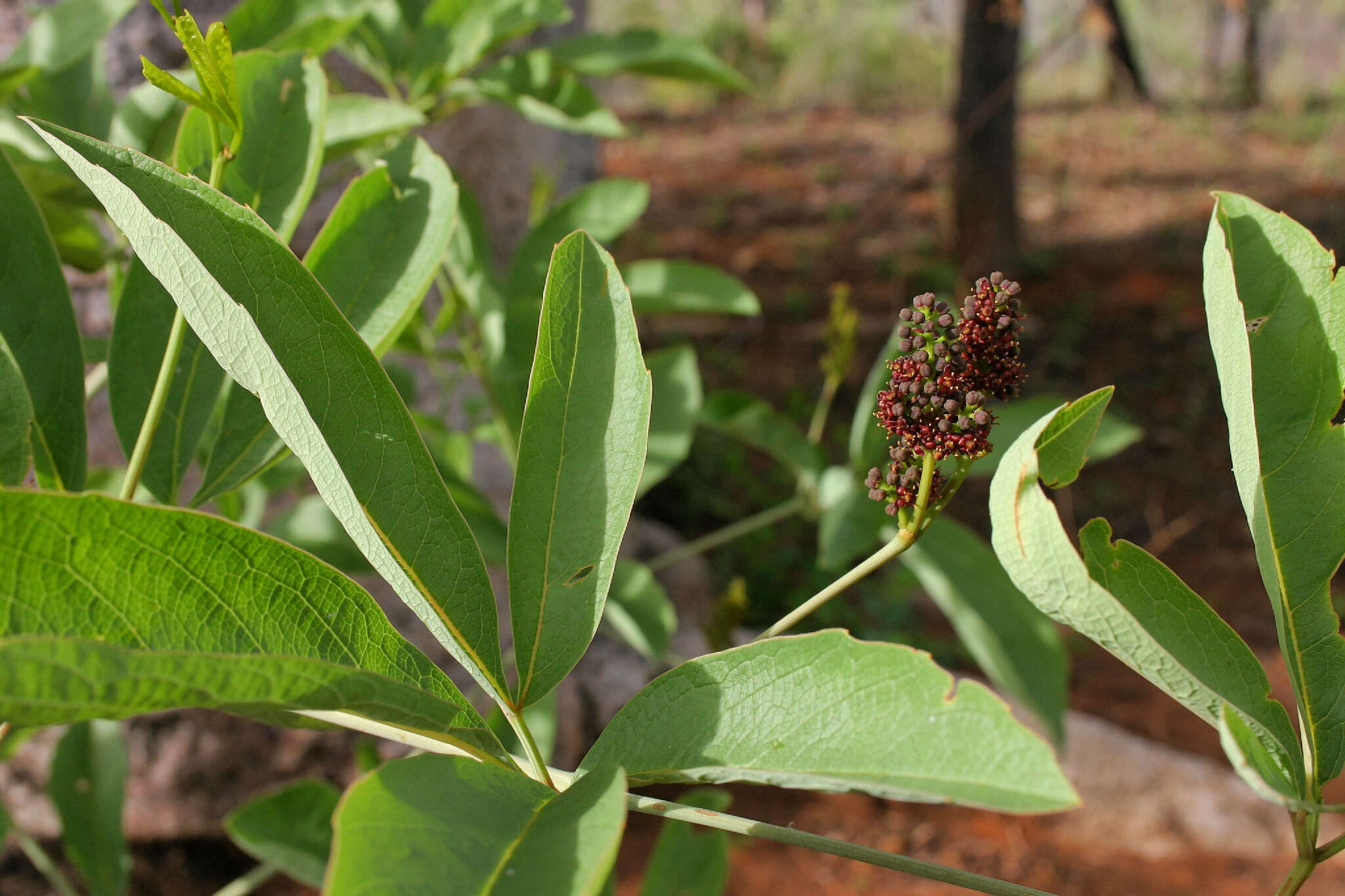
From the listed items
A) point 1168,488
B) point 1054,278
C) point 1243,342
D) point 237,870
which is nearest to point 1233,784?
point 1168,488

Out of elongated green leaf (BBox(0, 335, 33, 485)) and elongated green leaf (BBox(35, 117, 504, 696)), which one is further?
elongated green leaf (BBox(0, 335, 33, 485))

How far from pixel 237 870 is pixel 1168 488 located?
3.67 metres

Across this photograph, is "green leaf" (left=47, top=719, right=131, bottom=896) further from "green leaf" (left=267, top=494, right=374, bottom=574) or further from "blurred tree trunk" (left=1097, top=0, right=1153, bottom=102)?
"blurred tree trunk" (left=1097, top=0, right=1153, bottom=102)

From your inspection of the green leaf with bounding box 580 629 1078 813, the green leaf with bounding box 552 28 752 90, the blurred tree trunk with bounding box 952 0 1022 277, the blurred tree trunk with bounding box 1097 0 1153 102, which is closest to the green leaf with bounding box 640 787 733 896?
the green leaf with bounding box 580 629 1078 813

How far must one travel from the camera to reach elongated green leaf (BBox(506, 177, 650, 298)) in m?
1.11

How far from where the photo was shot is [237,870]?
6.77ft

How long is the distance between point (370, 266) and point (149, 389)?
0.54ft

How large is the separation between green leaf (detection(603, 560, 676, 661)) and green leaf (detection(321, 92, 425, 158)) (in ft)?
1.70

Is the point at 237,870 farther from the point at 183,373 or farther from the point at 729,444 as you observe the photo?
the point at 729,444

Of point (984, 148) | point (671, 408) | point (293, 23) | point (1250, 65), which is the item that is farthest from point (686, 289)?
point (1250, 65)

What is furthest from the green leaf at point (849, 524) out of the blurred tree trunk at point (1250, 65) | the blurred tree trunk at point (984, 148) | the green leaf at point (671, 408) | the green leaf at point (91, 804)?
the blurred tree trunk at point (1250, 65)

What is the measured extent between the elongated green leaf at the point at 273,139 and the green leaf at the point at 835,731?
39 centimetres

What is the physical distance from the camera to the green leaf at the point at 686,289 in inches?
46.6

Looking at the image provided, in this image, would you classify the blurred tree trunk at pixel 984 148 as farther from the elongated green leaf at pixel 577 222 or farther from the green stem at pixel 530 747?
the green stem at pixel 530 747
